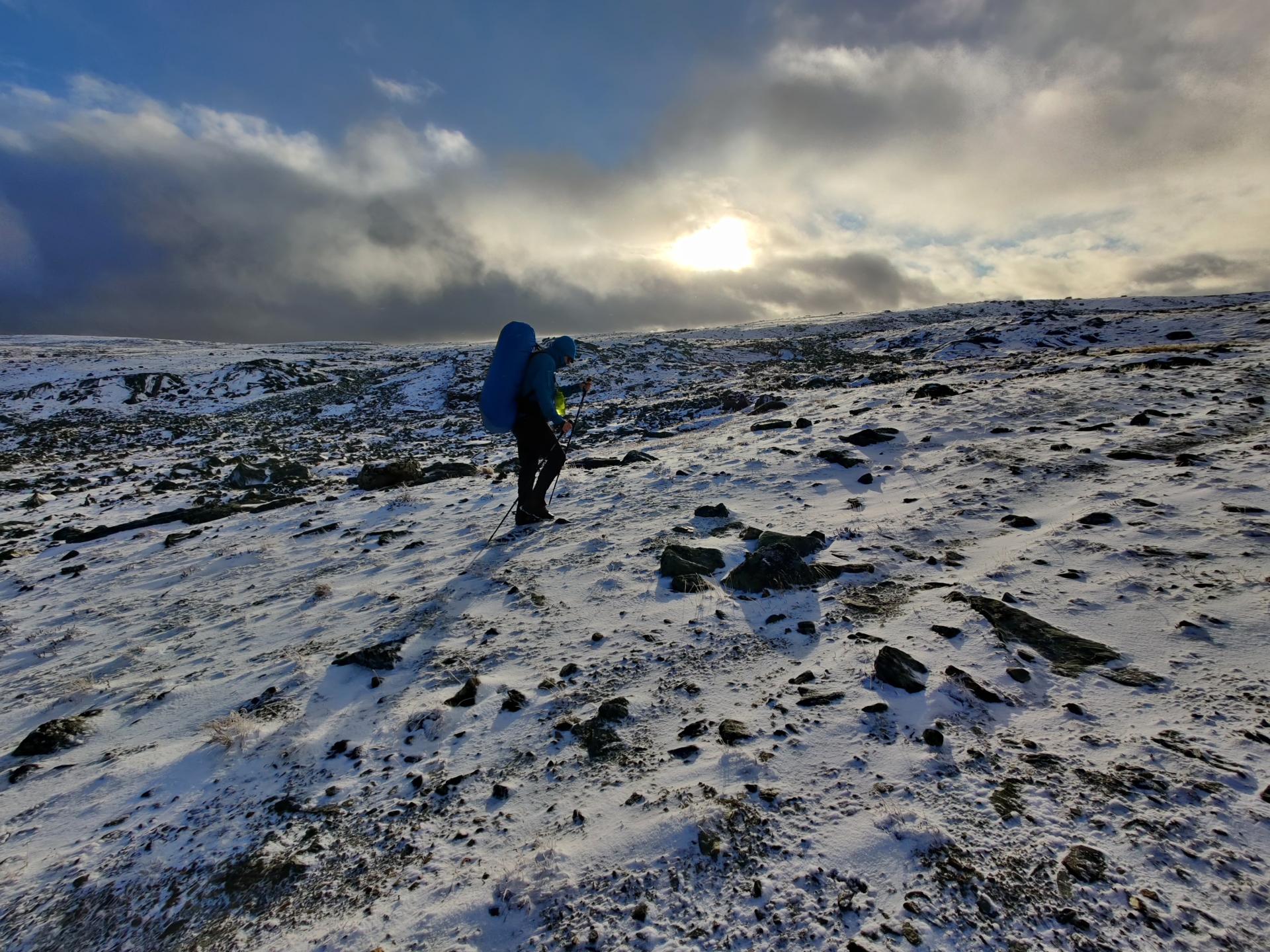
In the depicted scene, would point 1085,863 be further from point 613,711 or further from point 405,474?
point 405,474

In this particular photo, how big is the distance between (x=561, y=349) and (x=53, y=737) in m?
6.40

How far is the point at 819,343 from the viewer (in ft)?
167

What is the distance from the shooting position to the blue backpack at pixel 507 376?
793cm

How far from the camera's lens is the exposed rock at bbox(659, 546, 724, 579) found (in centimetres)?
639

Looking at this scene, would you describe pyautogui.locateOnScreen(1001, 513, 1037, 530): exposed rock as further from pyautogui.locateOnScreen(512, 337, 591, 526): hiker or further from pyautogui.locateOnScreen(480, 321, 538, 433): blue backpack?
pyautogui.locateOnScreen(480, 321, 538, 433): blue backpack

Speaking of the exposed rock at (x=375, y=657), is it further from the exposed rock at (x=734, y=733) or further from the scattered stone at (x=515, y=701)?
the exposed rock at (x=734, y=733)

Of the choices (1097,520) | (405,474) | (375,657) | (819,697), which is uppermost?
(1097,520)

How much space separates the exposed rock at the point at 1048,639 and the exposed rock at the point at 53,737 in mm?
7330

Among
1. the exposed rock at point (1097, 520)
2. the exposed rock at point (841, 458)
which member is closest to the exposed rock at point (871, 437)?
the exposed rock at point (841, 458)

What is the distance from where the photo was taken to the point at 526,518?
8.57m

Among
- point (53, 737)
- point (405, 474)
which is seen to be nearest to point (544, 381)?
point (405, 474)

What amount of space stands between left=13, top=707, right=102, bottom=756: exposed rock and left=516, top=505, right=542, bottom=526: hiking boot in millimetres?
4906

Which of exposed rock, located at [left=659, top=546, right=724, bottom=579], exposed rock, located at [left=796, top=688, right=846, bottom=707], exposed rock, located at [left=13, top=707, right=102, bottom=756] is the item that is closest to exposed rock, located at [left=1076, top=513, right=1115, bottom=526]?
exposed rock, located at [left=659, top=546, right=724, bottom=579]

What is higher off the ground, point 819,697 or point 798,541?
point 798,541
